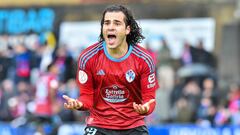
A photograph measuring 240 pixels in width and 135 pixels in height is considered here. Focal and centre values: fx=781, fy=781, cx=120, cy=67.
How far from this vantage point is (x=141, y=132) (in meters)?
8.45

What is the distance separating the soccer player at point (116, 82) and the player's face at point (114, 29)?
0.4 inches

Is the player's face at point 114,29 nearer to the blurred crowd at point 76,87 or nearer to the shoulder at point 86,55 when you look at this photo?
the shoulder at point 86,55

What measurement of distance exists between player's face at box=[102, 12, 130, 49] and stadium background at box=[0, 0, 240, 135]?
22.9 ft

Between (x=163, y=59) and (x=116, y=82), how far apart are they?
10.6 meters

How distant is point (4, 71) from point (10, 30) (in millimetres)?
1648

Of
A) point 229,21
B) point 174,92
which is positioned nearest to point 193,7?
point 229,21

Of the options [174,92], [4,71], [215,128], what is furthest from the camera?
[4,71]

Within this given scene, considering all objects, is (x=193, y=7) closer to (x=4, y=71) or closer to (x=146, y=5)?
(x=146, y=5)

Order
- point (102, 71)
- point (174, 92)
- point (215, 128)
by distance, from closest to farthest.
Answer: point (102, 71) → point (215, 128) → point (174, 92)

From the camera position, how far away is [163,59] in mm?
18875

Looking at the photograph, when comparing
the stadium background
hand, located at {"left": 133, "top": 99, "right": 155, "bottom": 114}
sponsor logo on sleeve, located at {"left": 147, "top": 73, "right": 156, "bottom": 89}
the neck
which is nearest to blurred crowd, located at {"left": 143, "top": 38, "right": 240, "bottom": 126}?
the stadium background

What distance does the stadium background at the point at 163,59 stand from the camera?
16.7 metres

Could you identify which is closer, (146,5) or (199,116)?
(199,116)

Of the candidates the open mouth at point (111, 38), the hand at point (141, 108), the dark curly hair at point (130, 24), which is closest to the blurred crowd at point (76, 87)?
the dark curly hair at point (130, 24)
